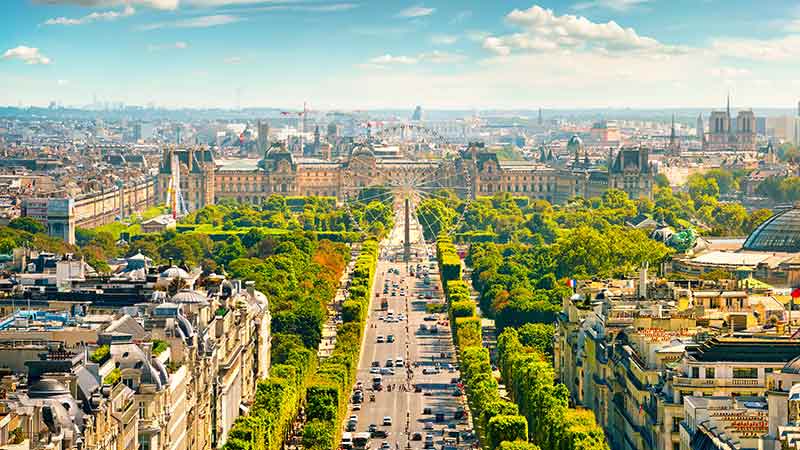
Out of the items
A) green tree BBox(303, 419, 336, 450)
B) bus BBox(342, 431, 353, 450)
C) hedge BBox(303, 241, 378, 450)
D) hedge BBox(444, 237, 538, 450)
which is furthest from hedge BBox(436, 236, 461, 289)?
green tree BBox(303, 419, 336, 450)

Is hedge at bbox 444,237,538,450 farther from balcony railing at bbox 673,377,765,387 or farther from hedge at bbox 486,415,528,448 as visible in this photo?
balcony railing at bbox 673,377,765,387

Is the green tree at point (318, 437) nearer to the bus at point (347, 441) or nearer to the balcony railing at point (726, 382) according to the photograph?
the bus at point (347, 441)

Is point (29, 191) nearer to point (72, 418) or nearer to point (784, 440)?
point (72, 418)

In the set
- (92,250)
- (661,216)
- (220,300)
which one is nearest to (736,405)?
(220,300)

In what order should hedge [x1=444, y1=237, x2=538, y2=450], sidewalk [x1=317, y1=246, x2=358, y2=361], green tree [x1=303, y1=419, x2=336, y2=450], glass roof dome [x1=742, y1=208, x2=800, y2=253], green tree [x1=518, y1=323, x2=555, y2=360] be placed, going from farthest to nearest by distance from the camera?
glass roof dome [x1=742, y1=208, x2=800, y2=253], sidewalk [x1=317, y1=246, x2=358, y2=361], green tree [x1=518, y1=323, x2=555, y2=360], green tree [x1=303, y1=419, x2=336, y2=450], hedge [x1=444, y1=237, x2=538, y2=450]

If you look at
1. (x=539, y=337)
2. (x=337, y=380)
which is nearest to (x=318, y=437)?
(x=337, y=380)

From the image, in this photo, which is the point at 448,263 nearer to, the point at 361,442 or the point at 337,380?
the point at 337,380
